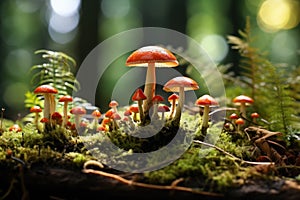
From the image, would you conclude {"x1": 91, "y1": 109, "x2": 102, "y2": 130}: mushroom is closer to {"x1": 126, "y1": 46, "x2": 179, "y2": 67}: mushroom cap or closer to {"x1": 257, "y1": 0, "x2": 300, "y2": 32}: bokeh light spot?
{"x1": 126, "y1": 46, "x2": 179, "y2": 67}: mushroom cap

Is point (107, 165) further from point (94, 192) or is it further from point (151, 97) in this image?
point (151, 97)

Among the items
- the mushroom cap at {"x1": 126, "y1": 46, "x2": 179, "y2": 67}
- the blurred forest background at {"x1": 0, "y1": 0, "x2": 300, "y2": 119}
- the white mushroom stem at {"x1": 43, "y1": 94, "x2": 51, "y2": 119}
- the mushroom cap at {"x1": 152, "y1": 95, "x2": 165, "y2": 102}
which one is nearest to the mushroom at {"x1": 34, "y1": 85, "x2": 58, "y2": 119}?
the white mushroom stem at {"x1": 43, "y1": 94, "x2": 51, "y2": 119}

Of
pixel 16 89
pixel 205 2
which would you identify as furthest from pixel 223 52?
pixel 16 89

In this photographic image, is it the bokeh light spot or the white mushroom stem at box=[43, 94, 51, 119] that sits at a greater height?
the bokeh light spot

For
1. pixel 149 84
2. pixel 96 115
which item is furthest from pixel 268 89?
pixel 96 115

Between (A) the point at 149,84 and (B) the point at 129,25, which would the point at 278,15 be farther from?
(A) the point at 149,84

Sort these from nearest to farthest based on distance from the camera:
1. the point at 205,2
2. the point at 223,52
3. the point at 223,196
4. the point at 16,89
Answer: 1. the point at 223,196
2. the point at 205,2
3. the point at 223,52
4. the point at 16,89
